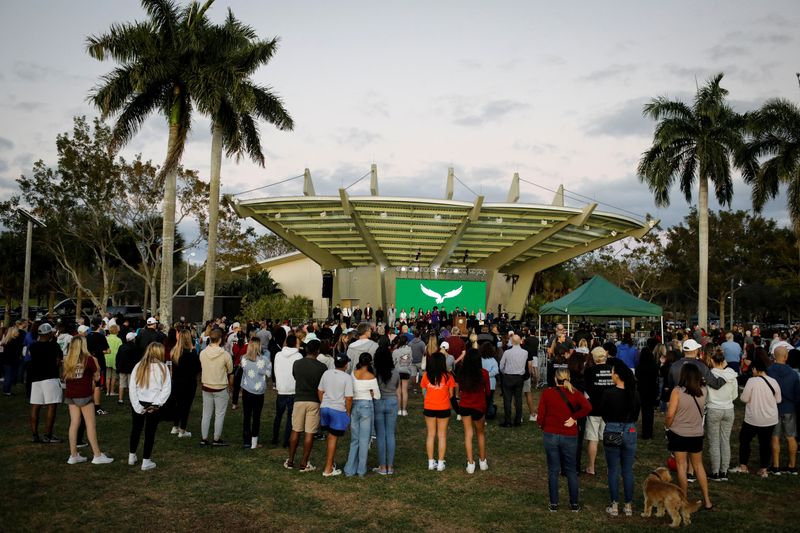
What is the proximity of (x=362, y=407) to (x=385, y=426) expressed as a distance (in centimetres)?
47

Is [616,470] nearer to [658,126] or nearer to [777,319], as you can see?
[658,126]

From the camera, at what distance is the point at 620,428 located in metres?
6.24

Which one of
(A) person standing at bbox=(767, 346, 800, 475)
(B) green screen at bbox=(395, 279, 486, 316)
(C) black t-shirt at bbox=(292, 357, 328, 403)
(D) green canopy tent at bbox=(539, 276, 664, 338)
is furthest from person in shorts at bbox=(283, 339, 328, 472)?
(B) green screen at bbox=(395, 279, 486, 316)

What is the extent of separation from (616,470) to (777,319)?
7000 cm

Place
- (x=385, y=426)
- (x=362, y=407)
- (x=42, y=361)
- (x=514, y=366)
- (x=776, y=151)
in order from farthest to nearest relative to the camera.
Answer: (x=776, y=151) → (x=514, y=366) → (x=42, y=361) → (x=385, y=426) → (x=362, y=407)

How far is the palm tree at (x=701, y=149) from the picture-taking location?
90.8 ft

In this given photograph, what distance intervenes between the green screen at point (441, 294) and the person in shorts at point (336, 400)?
1083 inches

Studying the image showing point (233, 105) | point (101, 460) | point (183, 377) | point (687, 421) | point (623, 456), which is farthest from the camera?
point (233, 105)

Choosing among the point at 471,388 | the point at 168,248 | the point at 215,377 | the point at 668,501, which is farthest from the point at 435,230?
the point at 668,501

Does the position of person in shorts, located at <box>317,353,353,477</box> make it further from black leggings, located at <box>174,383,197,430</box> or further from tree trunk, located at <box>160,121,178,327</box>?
tree trunk, located at <box>160,121,178,327</box>

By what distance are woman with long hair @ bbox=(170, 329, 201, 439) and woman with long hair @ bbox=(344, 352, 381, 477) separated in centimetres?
328

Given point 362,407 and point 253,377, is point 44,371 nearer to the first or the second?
point 253,377

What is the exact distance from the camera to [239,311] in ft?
133

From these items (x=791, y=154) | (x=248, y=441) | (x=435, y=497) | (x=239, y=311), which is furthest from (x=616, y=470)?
(x=239, y=311)
